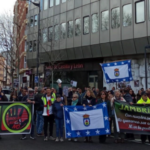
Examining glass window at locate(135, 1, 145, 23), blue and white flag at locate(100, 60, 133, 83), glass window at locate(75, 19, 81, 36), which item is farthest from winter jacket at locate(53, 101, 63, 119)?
glass window at locate(75, 19, 81, 36)

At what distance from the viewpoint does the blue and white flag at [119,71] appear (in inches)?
605

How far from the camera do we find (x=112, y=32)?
82.4 feet

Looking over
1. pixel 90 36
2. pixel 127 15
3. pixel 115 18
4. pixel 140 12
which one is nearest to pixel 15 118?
pixel 140 12

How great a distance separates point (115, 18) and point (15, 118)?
16.9 m

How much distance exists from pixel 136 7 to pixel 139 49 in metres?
3.47

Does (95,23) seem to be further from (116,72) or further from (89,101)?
(89,101)

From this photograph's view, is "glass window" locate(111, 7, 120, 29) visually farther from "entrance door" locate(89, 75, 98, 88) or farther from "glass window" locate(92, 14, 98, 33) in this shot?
"entrance door" locate(89, 75, 98, 88)

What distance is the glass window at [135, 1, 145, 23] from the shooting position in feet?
74.4

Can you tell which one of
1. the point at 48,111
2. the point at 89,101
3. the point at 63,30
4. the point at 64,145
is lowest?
the point at 64,145

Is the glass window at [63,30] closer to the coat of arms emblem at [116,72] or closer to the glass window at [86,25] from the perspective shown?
the glass window at [86,25]

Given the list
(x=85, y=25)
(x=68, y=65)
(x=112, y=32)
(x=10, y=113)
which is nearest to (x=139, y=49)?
(x=112, y=32)

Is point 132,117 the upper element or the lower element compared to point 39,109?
lower

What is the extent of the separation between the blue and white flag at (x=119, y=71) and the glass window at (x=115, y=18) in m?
9.85

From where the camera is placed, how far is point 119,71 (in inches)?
609
